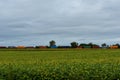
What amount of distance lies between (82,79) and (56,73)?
107 cm

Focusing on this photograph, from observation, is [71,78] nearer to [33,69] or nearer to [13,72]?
[33,69]

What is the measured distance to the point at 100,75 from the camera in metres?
13.7

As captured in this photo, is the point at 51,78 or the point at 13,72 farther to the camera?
the point at 13,72

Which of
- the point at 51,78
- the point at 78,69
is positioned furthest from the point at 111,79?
the point at 51,78

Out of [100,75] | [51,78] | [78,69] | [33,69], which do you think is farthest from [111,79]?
[33,69]

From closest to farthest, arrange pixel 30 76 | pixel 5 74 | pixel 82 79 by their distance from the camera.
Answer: pixel 82 79 < pixel 30 76 < pixel 5 74

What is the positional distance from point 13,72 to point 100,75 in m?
3.84

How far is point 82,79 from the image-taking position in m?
13.6

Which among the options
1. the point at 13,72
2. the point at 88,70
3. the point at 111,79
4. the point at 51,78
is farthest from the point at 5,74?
the point at 111,79

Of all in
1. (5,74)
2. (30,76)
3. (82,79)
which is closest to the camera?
(82,79)

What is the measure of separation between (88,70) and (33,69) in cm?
220

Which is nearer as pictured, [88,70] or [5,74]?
[88,70]

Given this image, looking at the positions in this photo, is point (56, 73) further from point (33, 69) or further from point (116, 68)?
point (116, 68)

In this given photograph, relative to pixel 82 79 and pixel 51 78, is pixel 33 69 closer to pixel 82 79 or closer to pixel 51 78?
pixel 51 78
